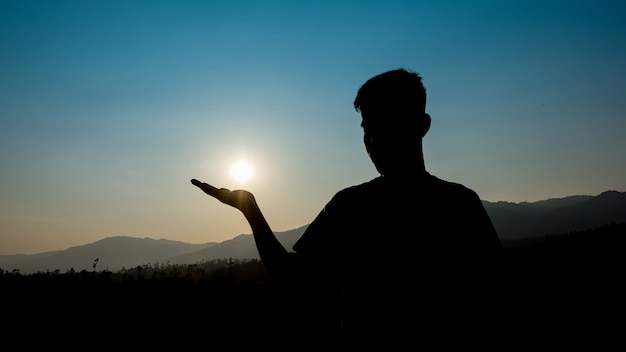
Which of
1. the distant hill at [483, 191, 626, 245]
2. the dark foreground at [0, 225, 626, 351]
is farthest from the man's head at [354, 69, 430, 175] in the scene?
the distant hill at [483, 191, 626, 245]

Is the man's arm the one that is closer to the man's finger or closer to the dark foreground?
the man's finger

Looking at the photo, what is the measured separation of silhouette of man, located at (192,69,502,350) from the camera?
1.21m

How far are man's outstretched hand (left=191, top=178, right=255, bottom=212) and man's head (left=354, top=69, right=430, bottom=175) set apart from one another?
1.71ft

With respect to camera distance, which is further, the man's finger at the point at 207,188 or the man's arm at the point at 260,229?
the man's finger at the point at 207,188

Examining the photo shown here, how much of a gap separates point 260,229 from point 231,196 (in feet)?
0.56

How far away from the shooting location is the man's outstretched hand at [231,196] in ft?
4.27

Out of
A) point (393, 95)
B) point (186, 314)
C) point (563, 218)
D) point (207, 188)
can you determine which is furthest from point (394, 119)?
point (563, 218)

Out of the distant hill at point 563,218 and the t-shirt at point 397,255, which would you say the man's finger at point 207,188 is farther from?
the distant hill at point 563,218

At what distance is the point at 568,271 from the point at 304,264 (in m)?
12.7

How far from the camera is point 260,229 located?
1.28m

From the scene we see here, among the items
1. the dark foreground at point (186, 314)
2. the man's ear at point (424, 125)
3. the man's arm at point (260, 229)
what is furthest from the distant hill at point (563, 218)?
the man's arm at point (260, 229)

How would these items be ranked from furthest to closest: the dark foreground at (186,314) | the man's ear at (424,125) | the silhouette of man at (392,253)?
the dark foreground at (186,314)
the man's ear at (424,125)
the silhouette of man at (392,253)

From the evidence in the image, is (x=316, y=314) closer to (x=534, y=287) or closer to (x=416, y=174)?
(x=416, y=174)

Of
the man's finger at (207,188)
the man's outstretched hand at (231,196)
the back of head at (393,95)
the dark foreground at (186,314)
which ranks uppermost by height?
the back of head at (393,95)
